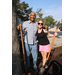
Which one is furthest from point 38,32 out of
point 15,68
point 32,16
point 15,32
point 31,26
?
point 15,68

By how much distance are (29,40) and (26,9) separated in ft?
82.1

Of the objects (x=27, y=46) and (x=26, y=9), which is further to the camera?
(x=26, y=9)

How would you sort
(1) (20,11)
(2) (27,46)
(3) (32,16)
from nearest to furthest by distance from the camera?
(3) (32,16)
(2) (27,46)
(1) (20,11)

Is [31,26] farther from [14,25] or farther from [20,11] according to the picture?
[20,11]

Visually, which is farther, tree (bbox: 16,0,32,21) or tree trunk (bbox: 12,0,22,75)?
tree (bbox: 16,0,32,21)

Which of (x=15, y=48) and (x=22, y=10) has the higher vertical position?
(x=22, y=10)

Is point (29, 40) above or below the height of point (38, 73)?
above

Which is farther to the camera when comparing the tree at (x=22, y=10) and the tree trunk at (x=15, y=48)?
the tree at (x=22, y=10)

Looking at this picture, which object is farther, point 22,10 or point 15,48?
point 22,10

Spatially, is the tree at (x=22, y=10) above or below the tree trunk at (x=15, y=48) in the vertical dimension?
above

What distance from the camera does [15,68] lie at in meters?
1.87

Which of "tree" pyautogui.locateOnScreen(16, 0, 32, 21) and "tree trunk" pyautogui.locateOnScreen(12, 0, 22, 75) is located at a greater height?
"tree" pyautogui.locateOnScreen(16, 0, 32, 21)
